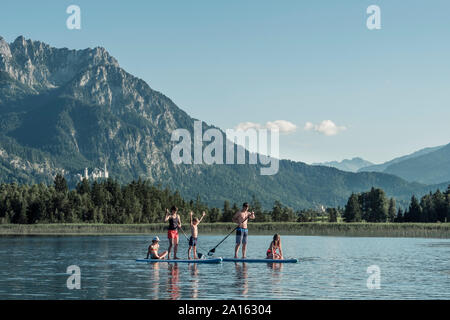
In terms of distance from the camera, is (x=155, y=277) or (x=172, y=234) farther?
(x=172, y=234)

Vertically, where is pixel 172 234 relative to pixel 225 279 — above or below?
above

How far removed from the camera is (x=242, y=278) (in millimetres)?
38188

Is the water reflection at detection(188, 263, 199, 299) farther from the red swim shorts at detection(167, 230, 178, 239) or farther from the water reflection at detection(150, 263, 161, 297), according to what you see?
the red swim shorts at detection(167, 230, 178, 239)

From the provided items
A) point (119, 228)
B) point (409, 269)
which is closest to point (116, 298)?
point (409, 269)

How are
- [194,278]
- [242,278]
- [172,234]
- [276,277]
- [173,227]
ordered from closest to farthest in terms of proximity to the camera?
[242,278]
[194,278]
[276,277]
[173,227]
[172,234]

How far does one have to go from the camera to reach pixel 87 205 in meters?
196

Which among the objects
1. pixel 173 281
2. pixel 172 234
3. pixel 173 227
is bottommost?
pixel 173 281

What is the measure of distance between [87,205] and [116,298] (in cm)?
16983

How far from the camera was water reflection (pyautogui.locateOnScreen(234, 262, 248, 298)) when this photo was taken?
106 feet

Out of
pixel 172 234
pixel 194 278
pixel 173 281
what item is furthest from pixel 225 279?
pixel 172 234

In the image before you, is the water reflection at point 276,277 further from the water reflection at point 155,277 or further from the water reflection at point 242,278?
the water reflection at point 155,277

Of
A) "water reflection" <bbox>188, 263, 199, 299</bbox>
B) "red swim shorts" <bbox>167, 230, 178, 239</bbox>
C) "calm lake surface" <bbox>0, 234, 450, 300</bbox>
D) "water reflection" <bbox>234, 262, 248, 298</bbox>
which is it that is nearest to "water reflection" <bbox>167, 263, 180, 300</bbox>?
"calm lake surface" <bbox>0, 234, 450, 300</bbox>

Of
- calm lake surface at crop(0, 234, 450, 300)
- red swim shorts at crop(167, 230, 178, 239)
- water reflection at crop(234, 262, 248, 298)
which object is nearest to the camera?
calm lake surface at crop(0, 234, 450, 300)

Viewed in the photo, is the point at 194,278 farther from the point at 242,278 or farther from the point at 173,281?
the point at 242,278
